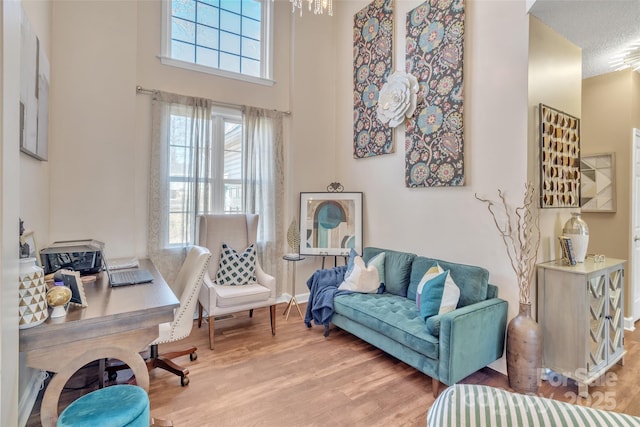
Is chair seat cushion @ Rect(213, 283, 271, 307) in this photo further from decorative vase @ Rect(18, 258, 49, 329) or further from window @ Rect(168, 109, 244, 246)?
decorative vase @ Rect(18, 258, 49, 329)

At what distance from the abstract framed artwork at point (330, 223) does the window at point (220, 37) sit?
167 centimetres

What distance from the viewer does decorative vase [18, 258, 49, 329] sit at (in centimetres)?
138

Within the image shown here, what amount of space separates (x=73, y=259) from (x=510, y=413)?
2703mm

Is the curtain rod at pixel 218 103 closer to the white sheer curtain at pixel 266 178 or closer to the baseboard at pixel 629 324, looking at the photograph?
the white sheer curtain at pixel 266 178

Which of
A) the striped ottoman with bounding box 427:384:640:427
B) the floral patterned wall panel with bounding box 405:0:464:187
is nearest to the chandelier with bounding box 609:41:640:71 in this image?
the floral patterned wall panel with bounding box 405:0:464:187

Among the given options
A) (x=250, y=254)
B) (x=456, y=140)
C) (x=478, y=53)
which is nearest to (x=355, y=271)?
(x=250, y=254)

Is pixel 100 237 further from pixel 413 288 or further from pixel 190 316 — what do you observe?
pixel 413 288

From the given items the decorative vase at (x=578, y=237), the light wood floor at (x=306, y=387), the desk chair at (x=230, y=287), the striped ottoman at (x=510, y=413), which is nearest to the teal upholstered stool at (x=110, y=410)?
the light wood floor at (x=306, y=387)

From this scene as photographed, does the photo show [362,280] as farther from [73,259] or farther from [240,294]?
[73,259]

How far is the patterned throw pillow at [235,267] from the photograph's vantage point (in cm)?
335

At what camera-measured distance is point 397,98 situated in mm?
3363

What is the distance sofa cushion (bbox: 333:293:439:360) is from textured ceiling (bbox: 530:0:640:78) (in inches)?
97.9

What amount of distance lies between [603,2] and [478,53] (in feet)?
2.64

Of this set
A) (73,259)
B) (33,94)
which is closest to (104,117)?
(33,94)
